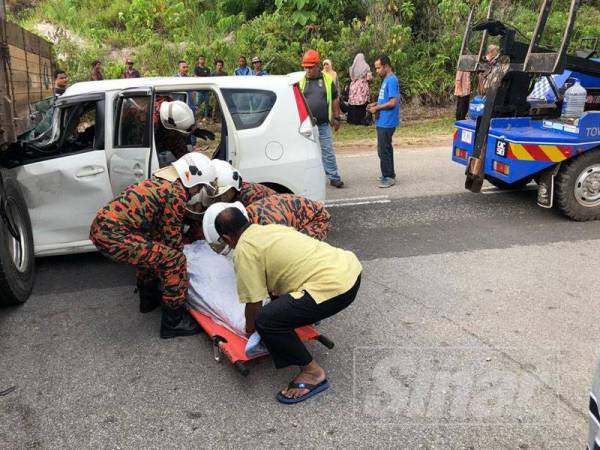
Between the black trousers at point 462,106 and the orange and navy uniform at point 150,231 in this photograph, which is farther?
the black trousers at point 462,106

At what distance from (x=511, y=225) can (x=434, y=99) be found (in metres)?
8.78

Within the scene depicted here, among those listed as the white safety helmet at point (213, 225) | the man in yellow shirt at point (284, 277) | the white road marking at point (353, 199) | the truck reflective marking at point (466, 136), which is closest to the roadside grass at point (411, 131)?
the white road marking at point (353, 199)

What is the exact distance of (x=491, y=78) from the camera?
20.4 feet

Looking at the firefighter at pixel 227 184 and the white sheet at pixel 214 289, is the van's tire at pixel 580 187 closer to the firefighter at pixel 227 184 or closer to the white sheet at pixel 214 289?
the firefighter at pixel 227 184

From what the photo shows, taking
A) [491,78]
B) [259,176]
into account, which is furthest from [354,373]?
[491,78]

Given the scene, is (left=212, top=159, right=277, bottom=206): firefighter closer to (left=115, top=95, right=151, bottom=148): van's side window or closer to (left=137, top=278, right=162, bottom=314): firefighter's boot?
(left=137, top=278, right=162, bottom=314): firefighter's boot

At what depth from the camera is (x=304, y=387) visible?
10.4 feet

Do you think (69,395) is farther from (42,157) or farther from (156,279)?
(42,157)

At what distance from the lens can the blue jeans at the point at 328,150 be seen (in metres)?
7.59

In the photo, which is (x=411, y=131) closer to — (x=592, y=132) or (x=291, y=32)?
(x=291, y=32)

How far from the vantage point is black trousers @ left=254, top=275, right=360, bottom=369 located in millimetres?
2959

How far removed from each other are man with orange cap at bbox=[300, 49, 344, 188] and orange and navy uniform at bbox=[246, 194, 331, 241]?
3883 millimetres

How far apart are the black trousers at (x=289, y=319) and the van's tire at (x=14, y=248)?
2.17m

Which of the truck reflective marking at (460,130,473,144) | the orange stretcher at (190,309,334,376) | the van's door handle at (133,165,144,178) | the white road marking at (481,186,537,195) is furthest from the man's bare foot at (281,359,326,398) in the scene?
the white road marking at (481,186,537,195)
